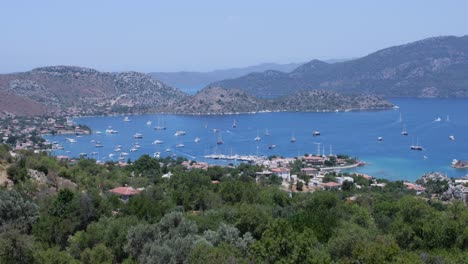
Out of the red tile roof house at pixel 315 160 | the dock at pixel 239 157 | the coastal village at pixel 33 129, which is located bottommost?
the dock at pixel 239 157

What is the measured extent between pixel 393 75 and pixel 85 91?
241 feet

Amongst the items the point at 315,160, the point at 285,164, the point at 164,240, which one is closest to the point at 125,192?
the point at 164,240

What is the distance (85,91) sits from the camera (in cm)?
10100

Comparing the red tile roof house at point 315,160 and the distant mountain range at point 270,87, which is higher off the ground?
the distant mountain range at point 270,87

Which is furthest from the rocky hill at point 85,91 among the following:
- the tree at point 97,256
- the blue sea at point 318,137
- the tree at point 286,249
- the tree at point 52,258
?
the tree at point 286,249

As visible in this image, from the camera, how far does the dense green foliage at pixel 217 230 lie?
1002 centimetres

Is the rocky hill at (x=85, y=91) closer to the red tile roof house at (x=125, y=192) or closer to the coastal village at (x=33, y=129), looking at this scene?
the coastal village at (x=33, y=129)

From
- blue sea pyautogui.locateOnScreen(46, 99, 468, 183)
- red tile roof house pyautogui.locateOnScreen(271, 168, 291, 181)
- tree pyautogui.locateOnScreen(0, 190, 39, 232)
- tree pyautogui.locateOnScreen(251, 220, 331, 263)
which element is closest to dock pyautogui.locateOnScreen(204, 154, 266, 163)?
blue sea pyautogui.locateOnScreen(46, 99, 468, 183)

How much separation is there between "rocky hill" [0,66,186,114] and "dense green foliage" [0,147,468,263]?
65050mm

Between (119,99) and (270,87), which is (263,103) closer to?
(119,99)

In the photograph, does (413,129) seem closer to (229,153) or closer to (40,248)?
(229,153)

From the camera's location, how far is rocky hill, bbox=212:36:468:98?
11912 centimetres

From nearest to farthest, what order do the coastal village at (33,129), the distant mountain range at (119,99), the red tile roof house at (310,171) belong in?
the red tile roof house at (310,171), the coastal village at (33,129), the distant mountain range at (119,99)

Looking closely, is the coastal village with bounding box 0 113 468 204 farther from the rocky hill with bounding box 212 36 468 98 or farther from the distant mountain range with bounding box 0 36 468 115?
the rocky hill with bounding box 212 36 468 98
